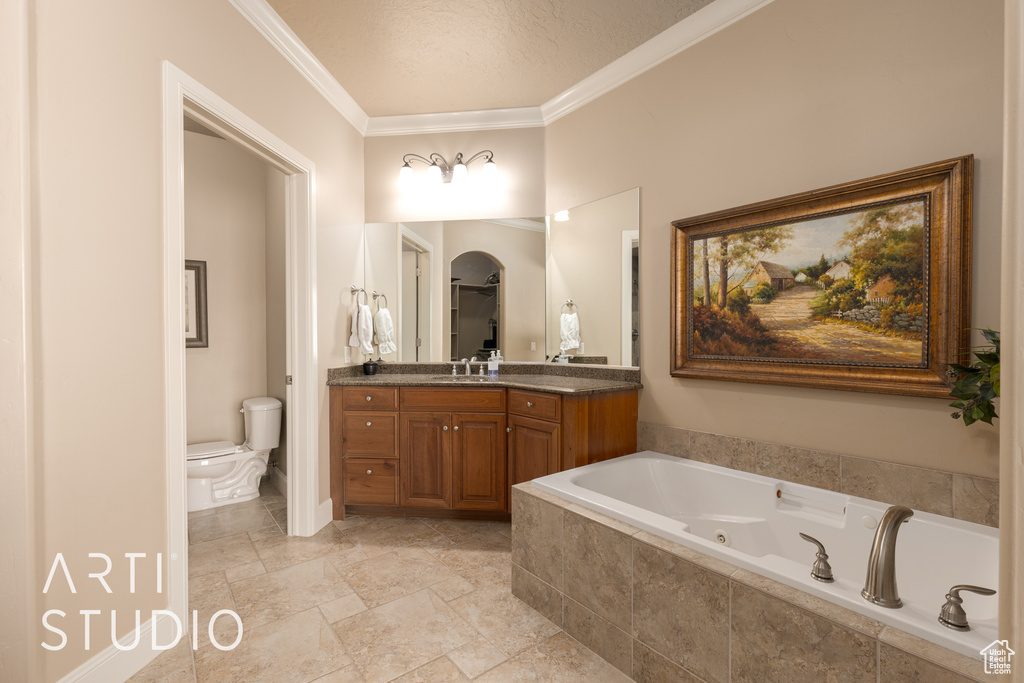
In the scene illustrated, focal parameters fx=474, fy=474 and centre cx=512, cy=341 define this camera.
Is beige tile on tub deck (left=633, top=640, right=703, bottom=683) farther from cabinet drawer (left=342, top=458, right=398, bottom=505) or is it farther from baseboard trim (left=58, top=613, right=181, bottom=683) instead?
cabinet drawer (left=342, top=458, right=398, bottom=505)

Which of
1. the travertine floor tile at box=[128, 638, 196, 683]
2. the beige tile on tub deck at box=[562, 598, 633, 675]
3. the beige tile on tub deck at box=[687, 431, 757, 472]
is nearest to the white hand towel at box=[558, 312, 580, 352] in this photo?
the beige tile on tub deck at box=[687, 431, 757, 472]

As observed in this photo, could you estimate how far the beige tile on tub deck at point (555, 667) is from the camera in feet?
5.26

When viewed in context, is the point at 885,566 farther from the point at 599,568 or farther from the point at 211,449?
the point at 211,449

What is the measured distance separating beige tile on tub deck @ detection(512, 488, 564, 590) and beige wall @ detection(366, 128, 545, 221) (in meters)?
2.06

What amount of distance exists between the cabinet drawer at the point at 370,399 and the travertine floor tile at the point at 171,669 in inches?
56.7

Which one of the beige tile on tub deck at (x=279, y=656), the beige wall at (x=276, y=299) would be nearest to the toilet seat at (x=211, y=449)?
the beige wall at (x=276, y=299)

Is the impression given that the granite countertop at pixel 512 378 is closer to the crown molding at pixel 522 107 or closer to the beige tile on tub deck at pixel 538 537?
the beige tile on tub deck at pixel 538 537

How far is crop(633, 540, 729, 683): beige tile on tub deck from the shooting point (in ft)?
4.48

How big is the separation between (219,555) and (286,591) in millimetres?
631

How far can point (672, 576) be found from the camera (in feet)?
4.88

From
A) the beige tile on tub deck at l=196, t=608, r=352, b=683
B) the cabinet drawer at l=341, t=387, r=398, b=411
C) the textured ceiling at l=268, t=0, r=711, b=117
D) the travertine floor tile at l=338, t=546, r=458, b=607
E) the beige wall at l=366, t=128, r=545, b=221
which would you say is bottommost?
the travertine floor tile at l=338, t=546, r=458, b=607

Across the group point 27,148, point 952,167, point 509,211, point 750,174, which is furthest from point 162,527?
point 952,167

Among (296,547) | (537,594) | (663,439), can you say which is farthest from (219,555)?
(663,439)

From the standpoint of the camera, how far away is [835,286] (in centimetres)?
193
